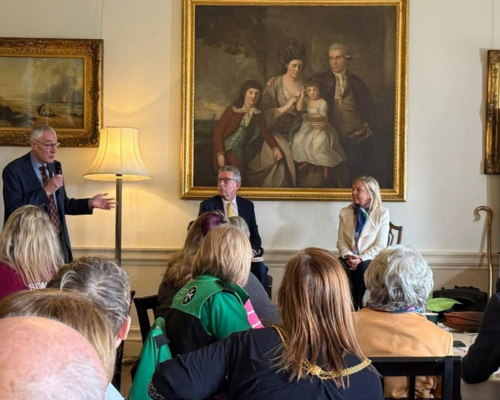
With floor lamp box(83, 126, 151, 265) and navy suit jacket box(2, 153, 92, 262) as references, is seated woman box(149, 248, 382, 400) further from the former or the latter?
floor lamp box(83, 126, 151, 265)

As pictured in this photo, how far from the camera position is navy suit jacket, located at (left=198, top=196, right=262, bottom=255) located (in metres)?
5.64

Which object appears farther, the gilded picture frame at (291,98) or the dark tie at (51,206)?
the gilded picture frame at (291,98)

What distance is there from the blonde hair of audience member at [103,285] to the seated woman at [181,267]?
101cm

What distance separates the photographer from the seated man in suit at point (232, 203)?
18.4 ft

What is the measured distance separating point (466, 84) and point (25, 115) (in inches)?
170

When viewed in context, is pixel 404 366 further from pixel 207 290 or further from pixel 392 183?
pixel 392 183

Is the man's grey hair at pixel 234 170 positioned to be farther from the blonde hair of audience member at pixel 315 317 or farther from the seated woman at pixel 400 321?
the blonde hair of audience member at pixel 315 317

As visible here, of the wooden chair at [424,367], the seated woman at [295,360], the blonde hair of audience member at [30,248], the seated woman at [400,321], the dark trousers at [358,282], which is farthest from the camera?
the dark trousers at [358,282]

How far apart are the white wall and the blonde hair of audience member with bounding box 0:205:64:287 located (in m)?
3.39

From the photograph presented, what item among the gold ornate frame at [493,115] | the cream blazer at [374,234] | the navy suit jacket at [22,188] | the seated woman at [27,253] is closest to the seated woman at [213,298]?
the seated woman at [27,253]

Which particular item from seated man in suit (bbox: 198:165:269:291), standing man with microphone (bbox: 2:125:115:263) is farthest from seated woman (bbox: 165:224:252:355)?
seated man in suit (bbox: 198:165:269:291)

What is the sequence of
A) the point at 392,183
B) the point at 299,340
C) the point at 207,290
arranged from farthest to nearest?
the point at 392,183, the point at 207,290, the point at 299,340

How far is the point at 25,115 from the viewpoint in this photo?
20.0 ft

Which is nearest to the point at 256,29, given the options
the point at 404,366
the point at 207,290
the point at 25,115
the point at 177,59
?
the point at 177,59
